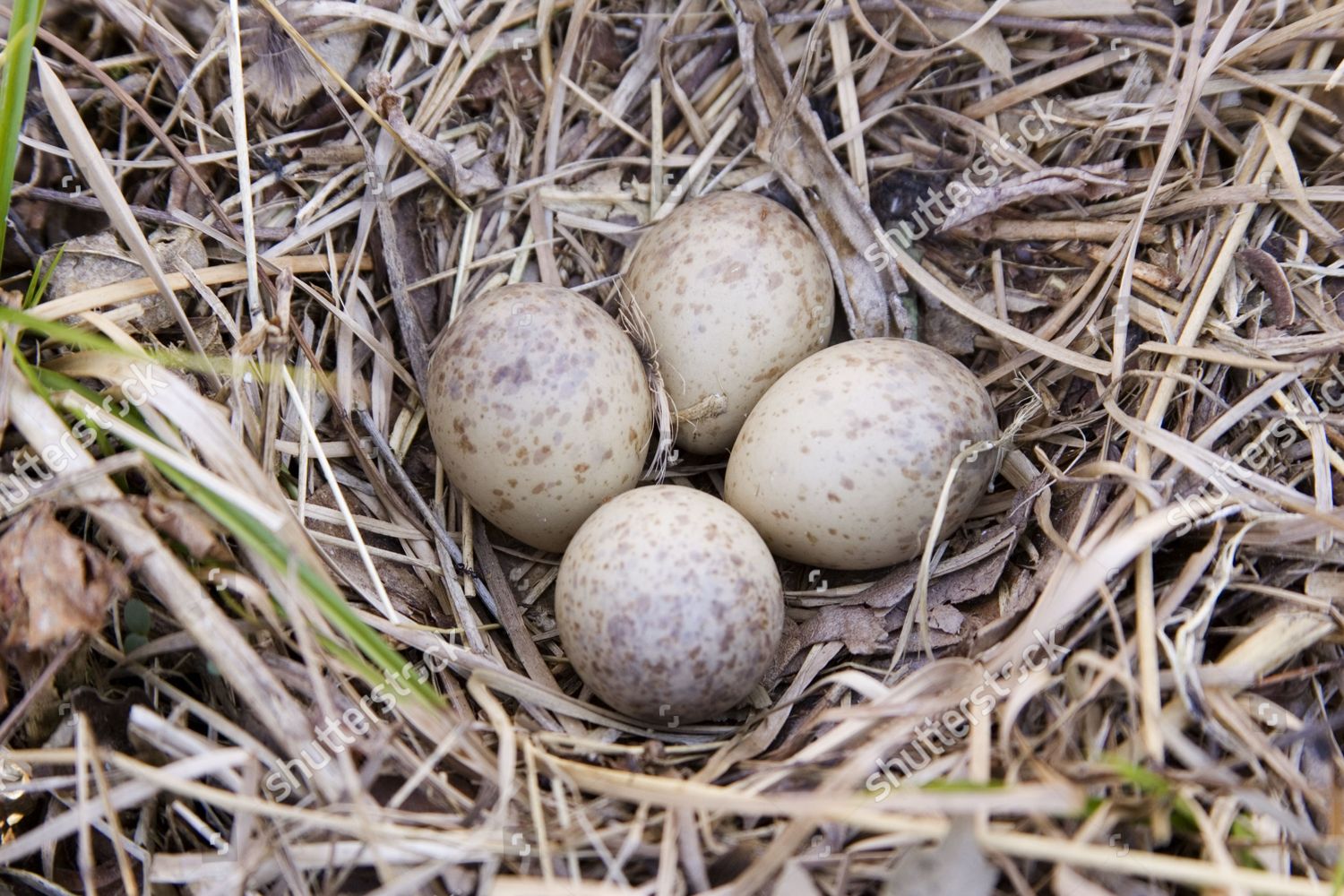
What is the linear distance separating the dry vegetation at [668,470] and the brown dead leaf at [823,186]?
1 centimetres

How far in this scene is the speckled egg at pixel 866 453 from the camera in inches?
69.7

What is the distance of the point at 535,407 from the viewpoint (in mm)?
1796

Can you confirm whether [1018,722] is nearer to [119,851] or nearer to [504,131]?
[119,851]

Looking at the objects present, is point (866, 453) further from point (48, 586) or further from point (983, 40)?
point (48, 586)

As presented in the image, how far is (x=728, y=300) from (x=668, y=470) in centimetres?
47

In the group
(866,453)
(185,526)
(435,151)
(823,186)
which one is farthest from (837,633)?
(435,151)

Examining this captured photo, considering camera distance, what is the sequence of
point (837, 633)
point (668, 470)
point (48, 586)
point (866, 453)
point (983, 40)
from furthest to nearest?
1. point (668, 470)
2. point (983, 40)
3. point (837, 633)
4. point (866, 453)
5. point (48, 586)

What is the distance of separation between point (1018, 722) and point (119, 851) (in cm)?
132

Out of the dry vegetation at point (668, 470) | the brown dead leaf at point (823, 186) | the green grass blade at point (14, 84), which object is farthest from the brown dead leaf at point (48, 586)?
the brown dead leaf at point (823, 186)

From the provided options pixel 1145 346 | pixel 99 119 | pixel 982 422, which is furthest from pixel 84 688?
pixel 1145 346

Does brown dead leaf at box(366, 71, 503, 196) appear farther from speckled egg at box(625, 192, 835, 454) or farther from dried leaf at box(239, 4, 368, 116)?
speckled egg at box(625, 192, 835, 454)

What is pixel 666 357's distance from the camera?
6.71 ft

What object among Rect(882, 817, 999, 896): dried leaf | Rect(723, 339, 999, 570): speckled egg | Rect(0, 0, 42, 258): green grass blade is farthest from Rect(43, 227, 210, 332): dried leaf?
Rect(882, 817, 999, 896): dried leaf

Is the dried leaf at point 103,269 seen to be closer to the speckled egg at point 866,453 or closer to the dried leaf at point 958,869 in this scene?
the speckled egg at point 866,453
